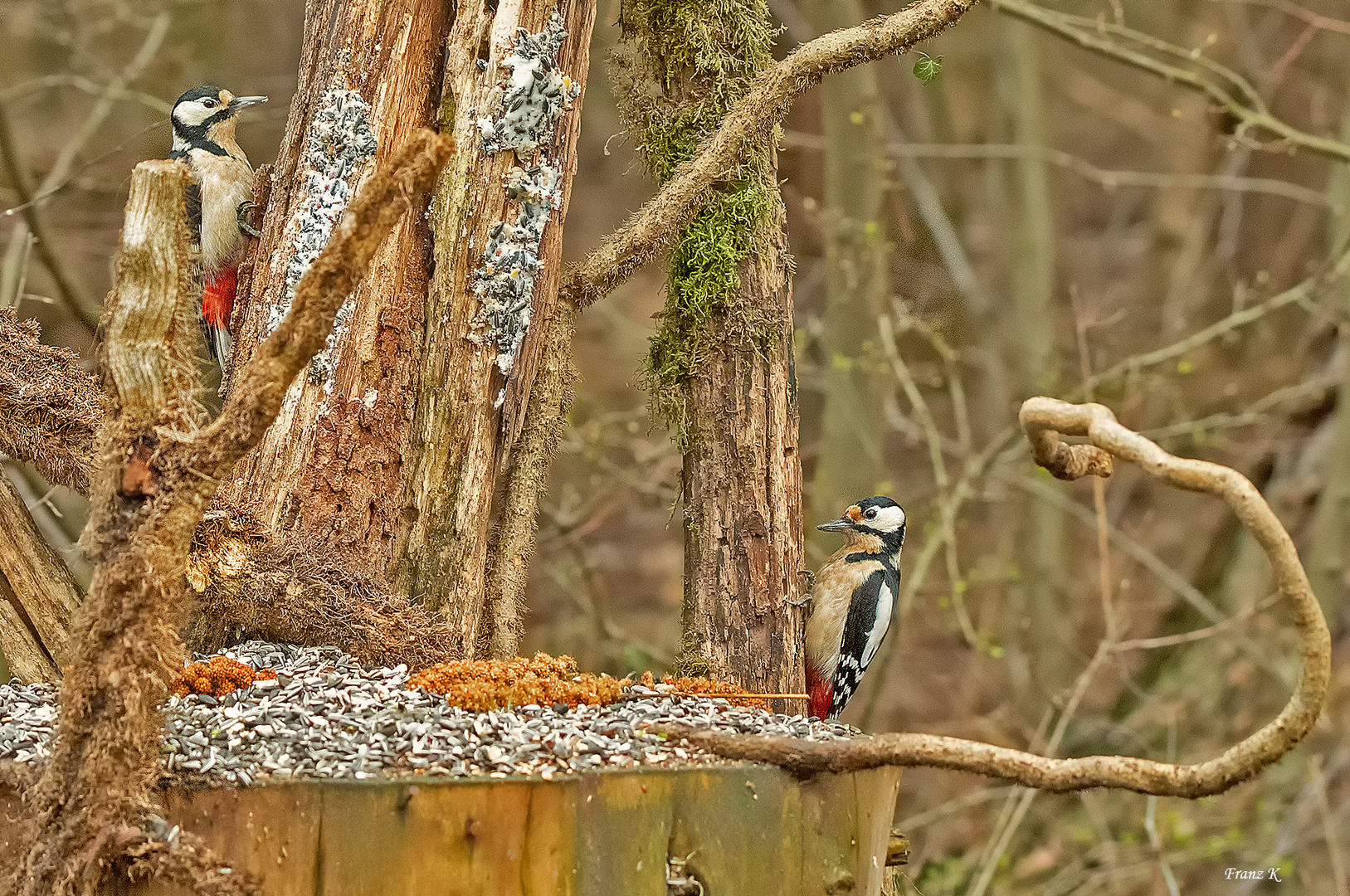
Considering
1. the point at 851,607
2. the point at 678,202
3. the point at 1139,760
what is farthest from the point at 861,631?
the point at 1139,760

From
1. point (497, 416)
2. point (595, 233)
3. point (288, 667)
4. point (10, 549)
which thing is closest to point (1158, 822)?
point (497, 416)

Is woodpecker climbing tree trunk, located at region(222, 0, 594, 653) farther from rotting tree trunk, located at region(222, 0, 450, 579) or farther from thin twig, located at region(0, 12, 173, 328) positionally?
thin twig, located at region(0, 12, 173, 328)

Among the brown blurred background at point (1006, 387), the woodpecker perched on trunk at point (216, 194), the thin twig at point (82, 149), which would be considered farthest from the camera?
the brown blurred background at point (1006, 387)

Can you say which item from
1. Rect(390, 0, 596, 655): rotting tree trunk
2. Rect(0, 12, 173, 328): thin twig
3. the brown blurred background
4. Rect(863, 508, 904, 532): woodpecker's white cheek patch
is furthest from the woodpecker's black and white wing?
Rect(0, 12, 173, 328): thin twig

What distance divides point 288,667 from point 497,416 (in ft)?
2.76

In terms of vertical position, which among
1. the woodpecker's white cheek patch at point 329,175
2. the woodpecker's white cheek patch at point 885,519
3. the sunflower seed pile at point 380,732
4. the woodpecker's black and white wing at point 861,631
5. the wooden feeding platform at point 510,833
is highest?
the woodpecker's white cheek patch at point 329,175

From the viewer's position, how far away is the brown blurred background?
5914mm

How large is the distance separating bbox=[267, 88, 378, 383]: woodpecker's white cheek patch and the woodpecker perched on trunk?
1.72 feet

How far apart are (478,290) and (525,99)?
1.62ft

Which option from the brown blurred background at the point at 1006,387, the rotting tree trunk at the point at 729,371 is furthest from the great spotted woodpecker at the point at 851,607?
the rotting tree trunk at the point at 729,371

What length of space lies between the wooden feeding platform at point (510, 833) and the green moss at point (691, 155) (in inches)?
54.2

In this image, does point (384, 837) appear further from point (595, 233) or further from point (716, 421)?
point (595, 233)

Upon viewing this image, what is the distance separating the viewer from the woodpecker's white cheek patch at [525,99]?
→ 330 cm

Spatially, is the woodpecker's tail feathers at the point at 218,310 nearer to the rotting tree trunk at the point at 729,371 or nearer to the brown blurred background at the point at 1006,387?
the brown blurred background at the point at 1006,387
